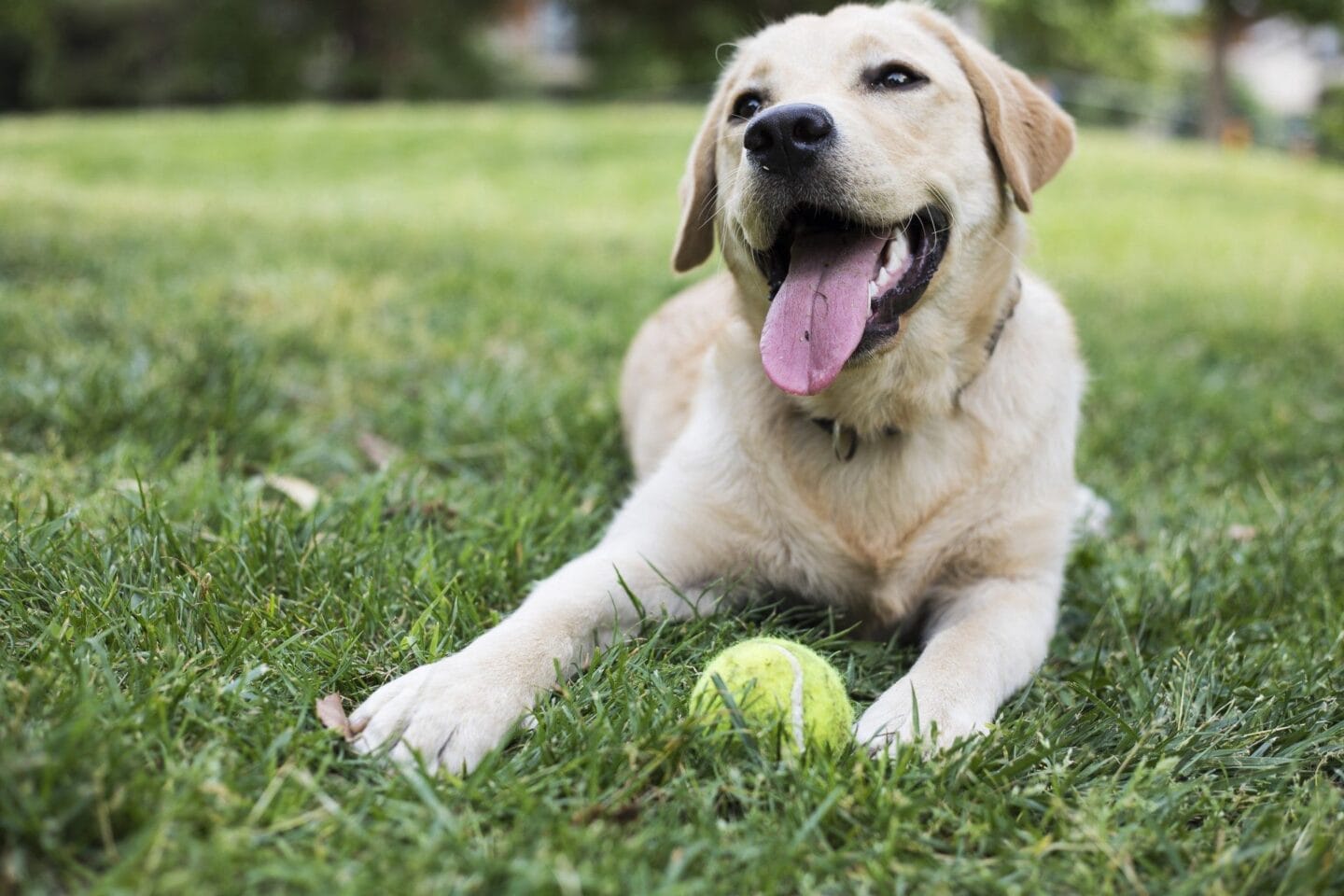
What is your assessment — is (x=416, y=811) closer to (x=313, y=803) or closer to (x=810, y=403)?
(x=313, y=803)

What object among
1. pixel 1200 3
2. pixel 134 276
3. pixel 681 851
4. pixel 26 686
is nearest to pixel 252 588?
pixel 26 686

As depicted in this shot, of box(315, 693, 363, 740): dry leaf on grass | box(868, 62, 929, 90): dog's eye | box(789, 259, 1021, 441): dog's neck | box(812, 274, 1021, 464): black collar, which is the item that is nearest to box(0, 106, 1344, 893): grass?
box(315, 693, 363, 740): dry leaf on grass

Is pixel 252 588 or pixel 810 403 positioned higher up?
pixel 810 403

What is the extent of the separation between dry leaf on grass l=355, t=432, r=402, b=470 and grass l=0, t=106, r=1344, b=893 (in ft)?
0.17

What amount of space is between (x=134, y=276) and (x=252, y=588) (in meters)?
4.03

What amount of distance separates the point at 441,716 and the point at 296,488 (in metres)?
1.52

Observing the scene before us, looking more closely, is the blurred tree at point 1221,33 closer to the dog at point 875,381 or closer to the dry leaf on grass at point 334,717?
the dog at point 875,381

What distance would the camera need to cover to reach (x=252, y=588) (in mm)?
2582

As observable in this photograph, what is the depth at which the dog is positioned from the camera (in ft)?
8.89

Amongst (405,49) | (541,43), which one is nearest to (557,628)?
(405,49)

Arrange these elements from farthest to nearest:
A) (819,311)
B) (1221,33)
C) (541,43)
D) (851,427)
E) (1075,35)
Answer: (541,43)
(1075,35)
(1221,33)
(851,427)
(819,311)

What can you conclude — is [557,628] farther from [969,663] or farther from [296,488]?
[296,488]

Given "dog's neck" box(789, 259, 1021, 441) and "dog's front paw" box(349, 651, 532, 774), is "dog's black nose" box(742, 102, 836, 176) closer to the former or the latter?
"dog's neck" box(789, 259, 1021, 441)

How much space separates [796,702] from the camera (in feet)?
7.02
